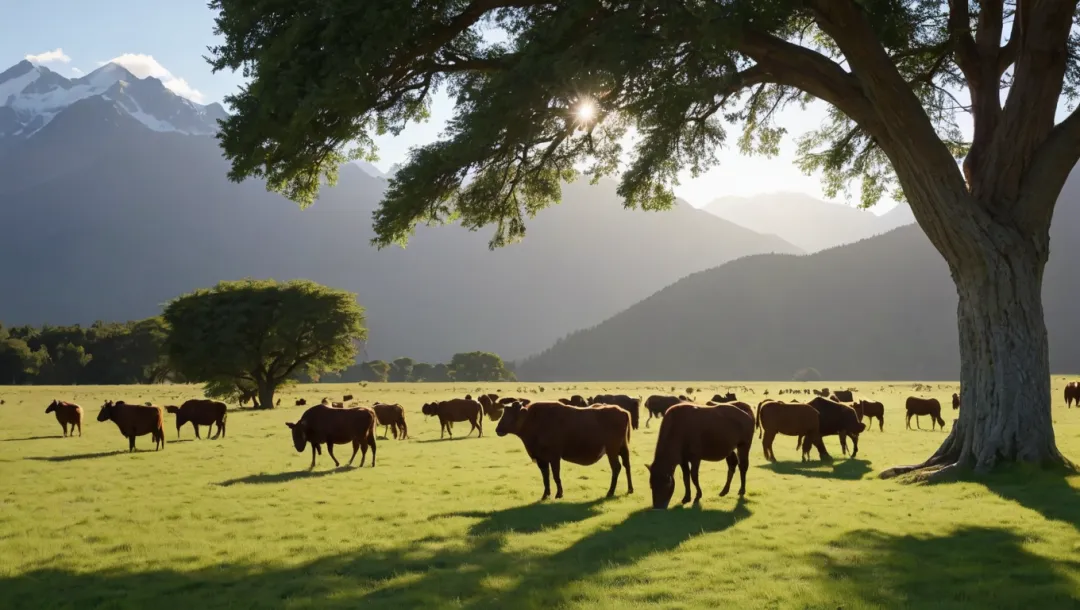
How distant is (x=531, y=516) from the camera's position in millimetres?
12320

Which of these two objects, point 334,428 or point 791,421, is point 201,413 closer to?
point 334,428

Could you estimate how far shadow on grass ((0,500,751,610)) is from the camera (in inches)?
304

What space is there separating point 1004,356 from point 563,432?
8.39 meters

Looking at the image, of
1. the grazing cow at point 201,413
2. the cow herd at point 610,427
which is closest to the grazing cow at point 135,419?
the cow herd at point 610,427

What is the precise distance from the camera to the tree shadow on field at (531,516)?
447 inches

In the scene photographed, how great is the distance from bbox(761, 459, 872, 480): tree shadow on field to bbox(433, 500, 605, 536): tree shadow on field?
6.26 meters

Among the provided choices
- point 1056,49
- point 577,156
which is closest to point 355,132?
point 577,156

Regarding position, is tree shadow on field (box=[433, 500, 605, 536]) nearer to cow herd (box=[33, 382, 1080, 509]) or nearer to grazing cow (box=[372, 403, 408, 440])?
cow herd (box=[33, 382, 1080, 509])

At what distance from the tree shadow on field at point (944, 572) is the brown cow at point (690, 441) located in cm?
313

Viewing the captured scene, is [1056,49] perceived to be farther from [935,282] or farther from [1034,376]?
[935,282]

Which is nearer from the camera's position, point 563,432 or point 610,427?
point 563,432

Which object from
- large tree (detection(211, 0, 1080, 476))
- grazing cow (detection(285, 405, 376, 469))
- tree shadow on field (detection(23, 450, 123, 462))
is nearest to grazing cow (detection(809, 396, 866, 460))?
large tree (detection(211, 0, 1080, 476))

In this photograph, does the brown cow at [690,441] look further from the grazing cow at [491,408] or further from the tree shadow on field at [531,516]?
the grazing cow at [491,408]

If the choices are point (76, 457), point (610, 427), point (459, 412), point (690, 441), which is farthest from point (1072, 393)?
point (76, 457)
